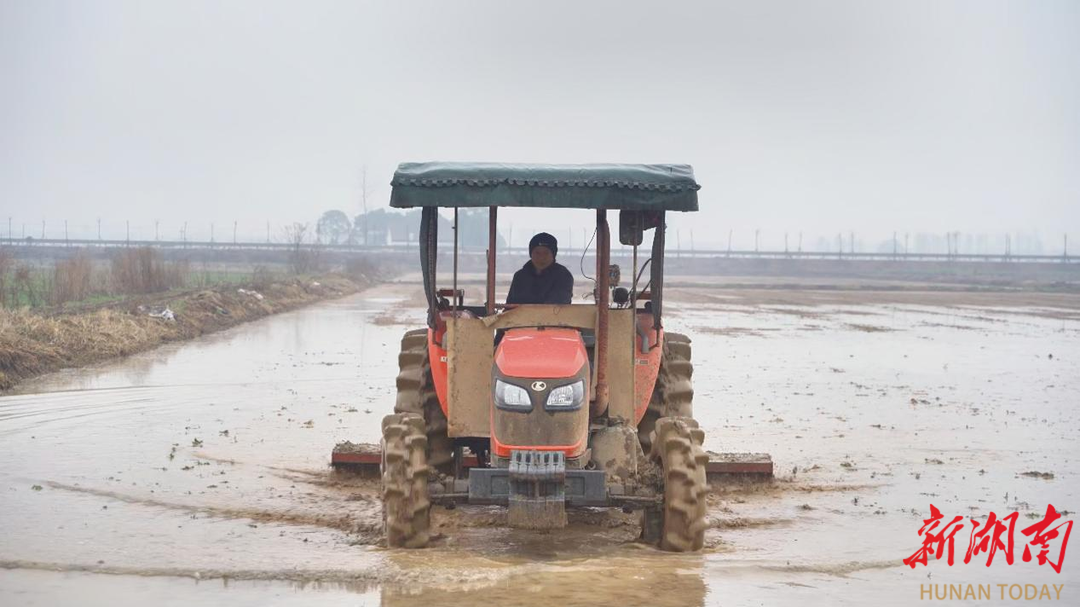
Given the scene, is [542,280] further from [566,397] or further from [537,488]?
[537,488]

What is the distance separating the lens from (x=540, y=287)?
9156 millimetres

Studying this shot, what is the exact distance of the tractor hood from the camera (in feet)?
25.4

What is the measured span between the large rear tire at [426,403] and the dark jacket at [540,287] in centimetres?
81

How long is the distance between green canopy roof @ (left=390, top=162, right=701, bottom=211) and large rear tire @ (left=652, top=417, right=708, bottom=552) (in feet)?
4.93

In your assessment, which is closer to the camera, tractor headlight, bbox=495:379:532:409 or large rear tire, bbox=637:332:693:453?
tractor headlight, bbox=495:379:532:409

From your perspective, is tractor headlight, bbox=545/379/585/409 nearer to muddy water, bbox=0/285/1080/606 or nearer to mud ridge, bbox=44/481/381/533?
muddy water, bbox=0/285/1080/606

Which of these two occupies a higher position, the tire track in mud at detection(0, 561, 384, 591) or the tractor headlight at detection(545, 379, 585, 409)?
the tractor headlight at detection(545, 379, 585, 409)

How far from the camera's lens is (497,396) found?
7789 millimetres

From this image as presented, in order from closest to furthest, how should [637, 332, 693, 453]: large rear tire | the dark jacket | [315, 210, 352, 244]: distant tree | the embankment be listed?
the dark jacket < [637, 332, 693, 453]: large rear tire < the embankment < [315, 210, 352, 244]: distant tree

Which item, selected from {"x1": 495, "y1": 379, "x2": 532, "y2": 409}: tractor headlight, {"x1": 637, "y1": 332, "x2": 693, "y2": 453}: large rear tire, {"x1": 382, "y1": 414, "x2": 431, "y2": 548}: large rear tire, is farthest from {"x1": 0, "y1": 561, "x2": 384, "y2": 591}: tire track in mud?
{"x1": 637, "y1": 332, "x2": 693, "y2": 453}: large rear tire

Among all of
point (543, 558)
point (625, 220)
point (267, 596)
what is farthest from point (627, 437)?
point (267, 596)

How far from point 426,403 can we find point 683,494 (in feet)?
6.98

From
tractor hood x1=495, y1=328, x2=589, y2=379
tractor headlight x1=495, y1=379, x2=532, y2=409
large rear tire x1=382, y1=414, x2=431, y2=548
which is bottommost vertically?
large rear tire x1=382, y1=414, x2=431, y2=548

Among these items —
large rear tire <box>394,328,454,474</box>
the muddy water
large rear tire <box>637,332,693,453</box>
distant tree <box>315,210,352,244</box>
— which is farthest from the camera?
distant tree <box>315,210,352,244</box>
